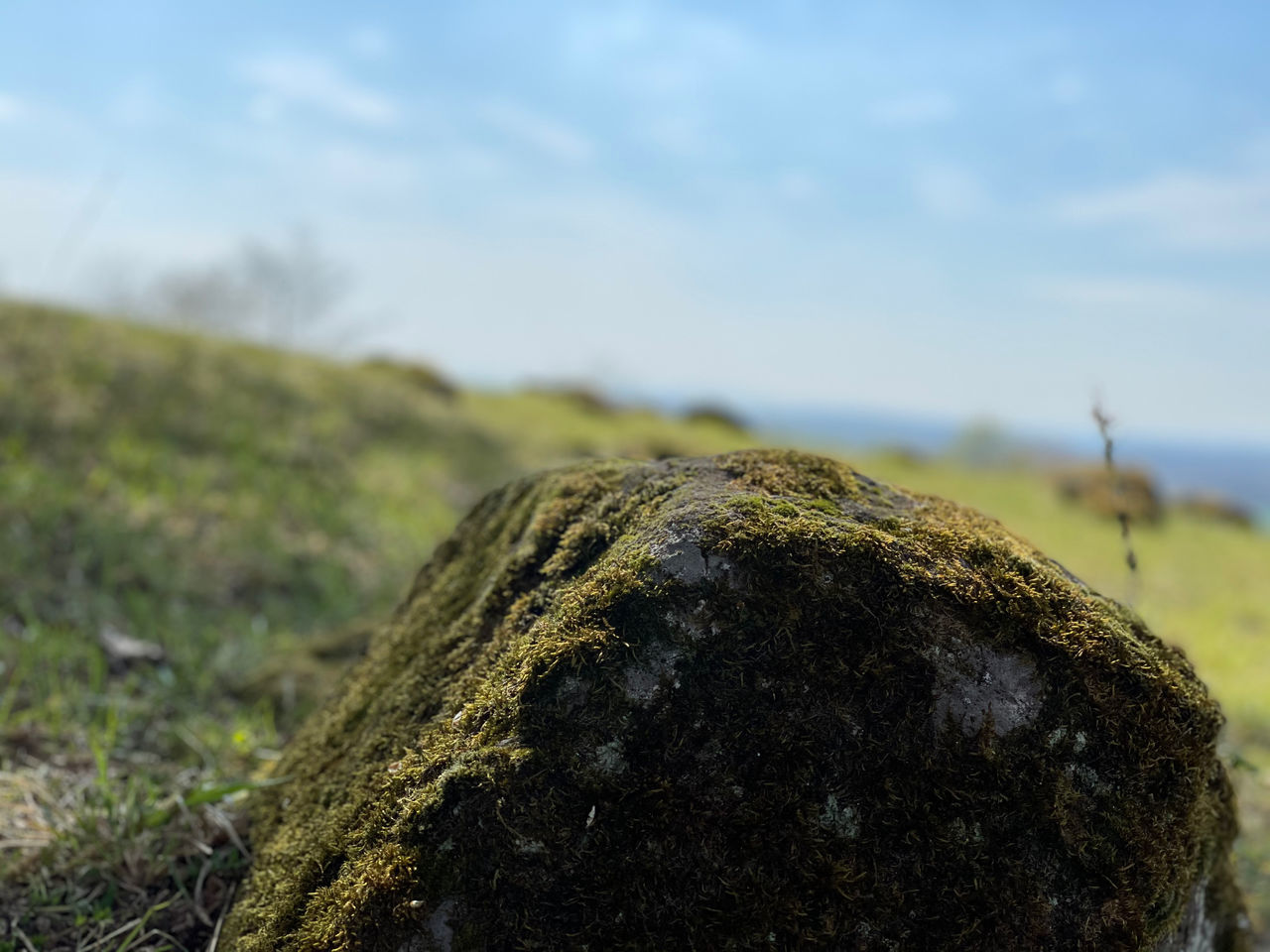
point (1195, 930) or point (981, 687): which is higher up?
point (981, 687)

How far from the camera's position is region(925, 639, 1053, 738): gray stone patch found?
173 centimetres

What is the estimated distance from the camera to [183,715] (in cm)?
398

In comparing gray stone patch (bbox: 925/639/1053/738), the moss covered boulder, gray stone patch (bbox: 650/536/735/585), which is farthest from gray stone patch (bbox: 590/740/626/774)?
gray stone patch (bbox: 925/639/1053/738)

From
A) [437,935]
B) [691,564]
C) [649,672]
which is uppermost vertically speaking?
[691,564]

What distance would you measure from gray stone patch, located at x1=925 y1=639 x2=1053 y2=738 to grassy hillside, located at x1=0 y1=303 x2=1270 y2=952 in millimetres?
1255

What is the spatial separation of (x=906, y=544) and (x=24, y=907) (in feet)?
7.75

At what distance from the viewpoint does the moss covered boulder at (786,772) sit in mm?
1636

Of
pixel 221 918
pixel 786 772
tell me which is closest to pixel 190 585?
pixel 221 918

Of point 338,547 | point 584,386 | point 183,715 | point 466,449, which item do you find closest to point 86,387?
point 338,547

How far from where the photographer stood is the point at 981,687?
1.75m

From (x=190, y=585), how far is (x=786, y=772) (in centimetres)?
535

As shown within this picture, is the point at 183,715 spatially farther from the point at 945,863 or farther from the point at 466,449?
the point at 466,449

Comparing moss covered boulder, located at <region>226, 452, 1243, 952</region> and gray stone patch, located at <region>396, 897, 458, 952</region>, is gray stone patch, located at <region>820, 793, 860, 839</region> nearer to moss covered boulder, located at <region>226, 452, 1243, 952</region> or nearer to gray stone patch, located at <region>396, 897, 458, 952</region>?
moss covered boulder, located at <region>226, 452, 1243, 952</region>

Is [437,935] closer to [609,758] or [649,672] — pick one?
[609,758]
